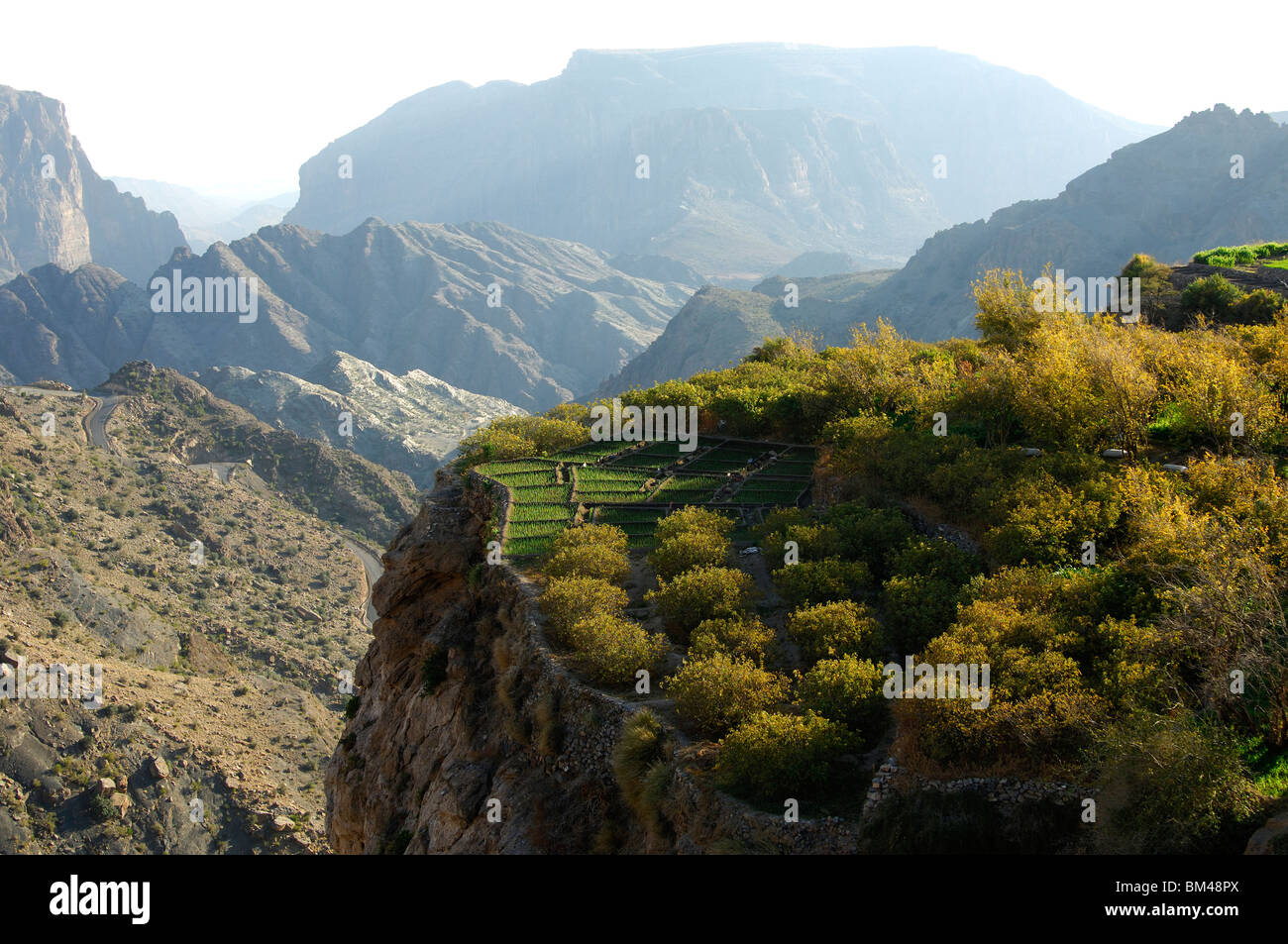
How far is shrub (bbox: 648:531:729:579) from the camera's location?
21672mm

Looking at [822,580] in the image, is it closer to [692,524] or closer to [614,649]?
[614,649]

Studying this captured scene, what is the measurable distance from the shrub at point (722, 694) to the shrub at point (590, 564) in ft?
20.9

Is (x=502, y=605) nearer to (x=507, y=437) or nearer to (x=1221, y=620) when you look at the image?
(x=507, y=437)

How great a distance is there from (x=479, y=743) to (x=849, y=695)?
9860mm

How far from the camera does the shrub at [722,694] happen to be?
15.0 metres

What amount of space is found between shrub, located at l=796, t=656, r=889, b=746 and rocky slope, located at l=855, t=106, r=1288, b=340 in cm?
9873

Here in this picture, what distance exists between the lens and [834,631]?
16922 mm

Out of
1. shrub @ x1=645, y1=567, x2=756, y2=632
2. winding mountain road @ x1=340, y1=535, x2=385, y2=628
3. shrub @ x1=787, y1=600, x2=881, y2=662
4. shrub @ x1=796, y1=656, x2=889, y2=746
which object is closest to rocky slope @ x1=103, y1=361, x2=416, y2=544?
winding mountain road @ x1=340, y1=535, x2=385, y2=628

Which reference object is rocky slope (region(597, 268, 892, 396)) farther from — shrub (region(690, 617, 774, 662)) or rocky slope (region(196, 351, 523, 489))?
shrub (region(690, 617, 774, 662))

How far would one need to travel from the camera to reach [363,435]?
429 feet

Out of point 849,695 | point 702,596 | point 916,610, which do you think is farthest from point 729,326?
point 849,695

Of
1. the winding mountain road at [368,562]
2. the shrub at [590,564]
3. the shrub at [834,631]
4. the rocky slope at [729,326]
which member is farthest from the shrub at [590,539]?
the rocky slope at [729,326]

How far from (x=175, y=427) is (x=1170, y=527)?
301 ft
